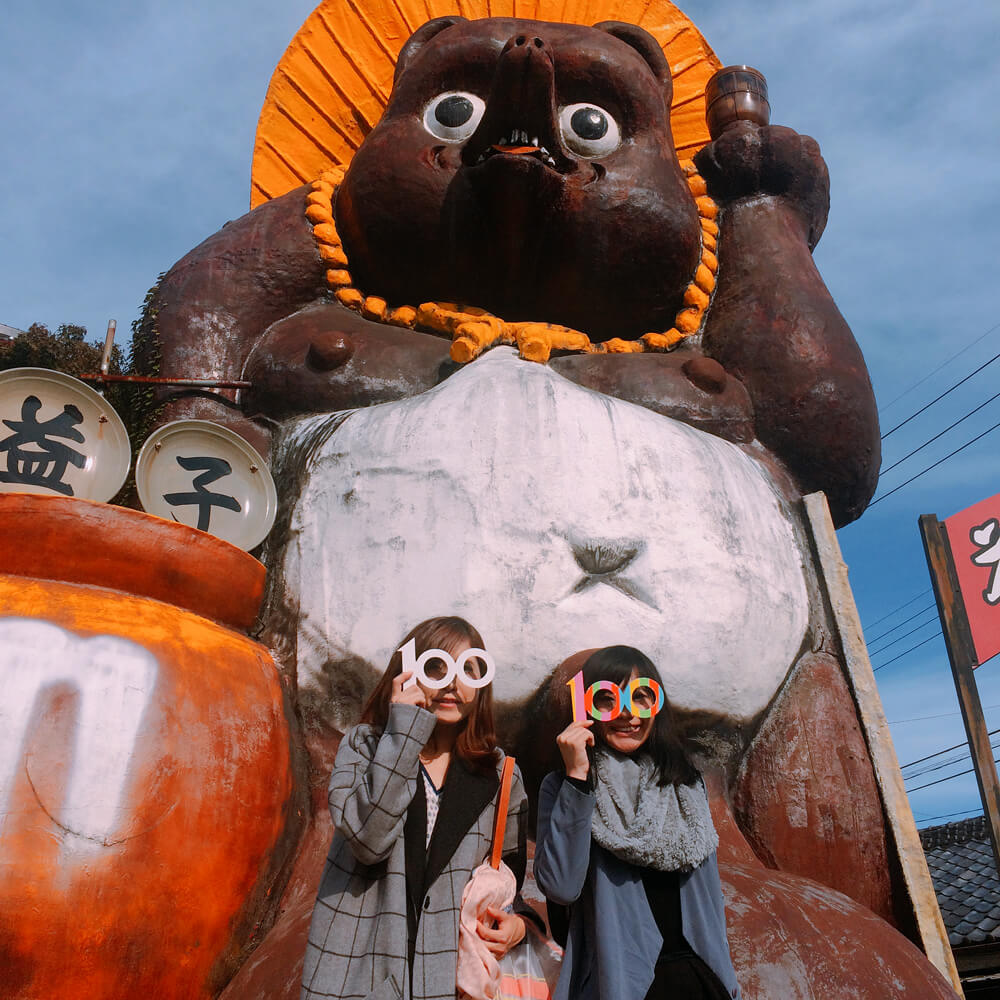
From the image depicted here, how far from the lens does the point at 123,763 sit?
2.78 metres

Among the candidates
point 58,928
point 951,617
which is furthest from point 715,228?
point 58,928

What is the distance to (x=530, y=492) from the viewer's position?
350 centimetres

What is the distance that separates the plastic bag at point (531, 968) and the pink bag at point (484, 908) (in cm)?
3

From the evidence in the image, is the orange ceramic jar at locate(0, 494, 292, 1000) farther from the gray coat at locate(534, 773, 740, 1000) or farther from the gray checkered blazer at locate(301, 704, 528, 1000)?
the gray coat at locate(534, 773, 740, 1000)

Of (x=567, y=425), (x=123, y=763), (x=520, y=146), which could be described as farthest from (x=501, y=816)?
(x=520, y=146)

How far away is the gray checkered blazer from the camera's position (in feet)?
6.21

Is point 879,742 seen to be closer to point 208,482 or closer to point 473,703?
point 473,703

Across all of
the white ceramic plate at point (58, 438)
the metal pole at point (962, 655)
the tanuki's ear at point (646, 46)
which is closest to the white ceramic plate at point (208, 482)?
Answer: the white ceramic plate at point (58, 438)

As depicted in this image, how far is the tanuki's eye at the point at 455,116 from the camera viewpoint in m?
4.67

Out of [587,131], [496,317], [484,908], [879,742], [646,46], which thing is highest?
[646,46]

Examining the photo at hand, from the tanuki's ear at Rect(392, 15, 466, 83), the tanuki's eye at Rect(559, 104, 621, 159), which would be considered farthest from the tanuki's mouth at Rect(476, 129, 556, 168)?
the tanuki's ear at Rect(392, 15, 466, 83)

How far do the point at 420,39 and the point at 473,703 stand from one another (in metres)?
3.96

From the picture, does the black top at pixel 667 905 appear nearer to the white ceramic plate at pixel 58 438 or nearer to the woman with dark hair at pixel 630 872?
the woman with dark hair at pixel 630 872

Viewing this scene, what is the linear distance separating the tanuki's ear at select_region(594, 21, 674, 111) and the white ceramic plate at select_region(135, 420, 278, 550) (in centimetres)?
278
